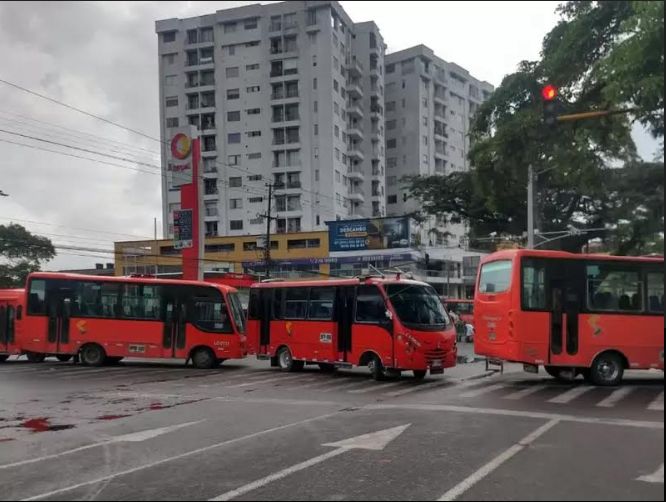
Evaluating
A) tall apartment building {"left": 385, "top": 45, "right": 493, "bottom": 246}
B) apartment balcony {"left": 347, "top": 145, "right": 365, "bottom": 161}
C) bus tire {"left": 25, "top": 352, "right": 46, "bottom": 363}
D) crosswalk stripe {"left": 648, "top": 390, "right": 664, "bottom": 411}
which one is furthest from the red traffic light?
tall apartment building {"left": 385, "top": 45, "right": 493, "bottom": 246}

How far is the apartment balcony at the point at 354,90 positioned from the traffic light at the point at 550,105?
229ft

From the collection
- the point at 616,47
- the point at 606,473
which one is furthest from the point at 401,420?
the point at 616,47

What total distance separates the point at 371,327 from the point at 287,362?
12.7 ft

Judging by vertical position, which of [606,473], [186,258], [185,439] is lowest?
[185,439]

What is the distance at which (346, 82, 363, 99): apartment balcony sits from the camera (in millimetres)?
76938

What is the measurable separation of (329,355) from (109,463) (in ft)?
34.2

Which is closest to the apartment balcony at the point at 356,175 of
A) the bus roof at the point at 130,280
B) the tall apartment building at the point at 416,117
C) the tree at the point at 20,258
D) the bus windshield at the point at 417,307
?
the tall apartment building at the point at 416,117

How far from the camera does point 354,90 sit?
3049 inches

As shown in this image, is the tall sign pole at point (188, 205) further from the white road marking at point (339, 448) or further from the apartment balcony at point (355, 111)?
the apartment balcony at point (355, 111)

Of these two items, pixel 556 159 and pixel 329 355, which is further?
pixel 329 355

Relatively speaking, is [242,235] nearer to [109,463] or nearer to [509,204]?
[509,204]

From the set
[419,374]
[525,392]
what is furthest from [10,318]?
[525,392]

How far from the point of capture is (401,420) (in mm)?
9641

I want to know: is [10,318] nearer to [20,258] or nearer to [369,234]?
[20,258]
